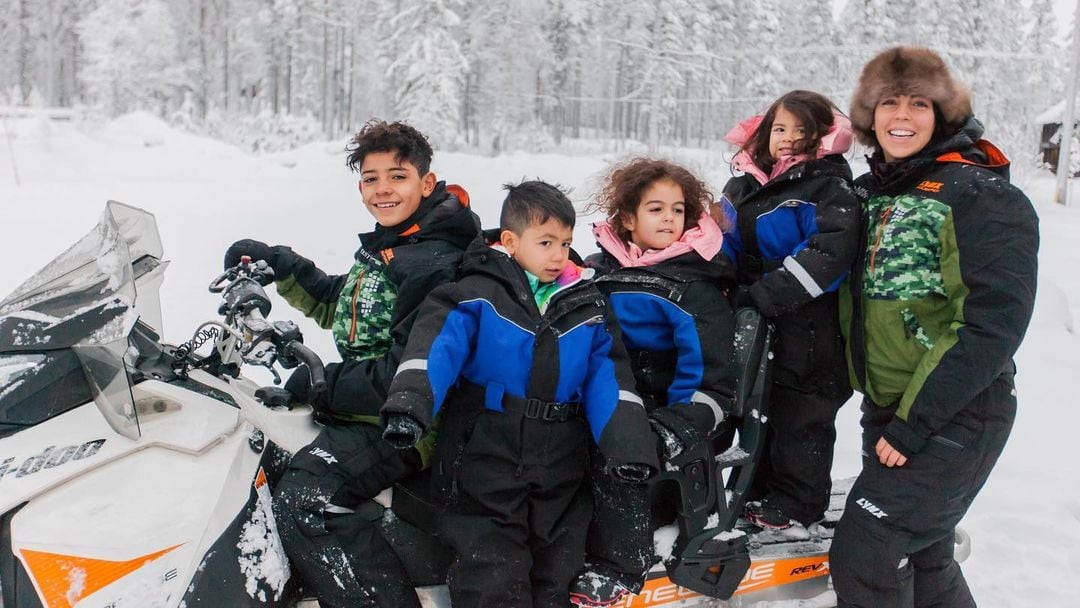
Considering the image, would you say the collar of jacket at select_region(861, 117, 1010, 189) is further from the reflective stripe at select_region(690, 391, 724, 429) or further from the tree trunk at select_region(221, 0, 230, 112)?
the tree trunk at select_region(221, 0, 230, 112)

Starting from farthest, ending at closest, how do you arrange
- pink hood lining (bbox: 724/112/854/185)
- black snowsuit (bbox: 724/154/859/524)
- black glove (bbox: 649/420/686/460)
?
pink hood lining (bbox: 724/112/854/185)
black snowsuit (bbox: 724/154/859/524)
black glove (bbox: 649/420/686/460)

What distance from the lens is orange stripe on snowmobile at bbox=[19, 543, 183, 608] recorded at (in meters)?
1.67

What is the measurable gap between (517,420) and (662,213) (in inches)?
33.1

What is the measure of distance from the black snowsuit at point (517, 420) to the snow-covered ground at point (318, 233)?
2.80ft

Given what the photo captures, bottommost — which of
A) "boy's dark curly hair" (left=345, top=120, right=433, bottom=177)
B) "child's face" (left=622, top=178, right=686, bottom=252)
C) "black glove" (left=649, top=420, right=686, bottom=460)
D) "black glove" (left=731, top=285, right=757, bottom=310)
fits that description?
"black glove" (left=649, top=420, right=686, bottom=460)

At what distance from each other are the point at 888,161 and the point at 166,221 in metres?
8.15

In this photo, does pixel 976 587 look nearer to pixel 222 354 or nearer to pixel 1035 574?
pixel 1035 574

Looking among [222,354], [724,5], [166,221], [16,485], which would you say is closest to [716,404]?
[222,354]

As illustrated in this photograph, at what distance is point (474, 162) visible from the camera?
637 inches

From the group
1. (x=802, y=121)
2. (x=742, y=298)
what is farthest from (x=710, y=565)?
(x=802, y=121)

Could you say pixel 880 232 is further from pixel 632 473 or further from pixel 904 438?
pixel 632 473

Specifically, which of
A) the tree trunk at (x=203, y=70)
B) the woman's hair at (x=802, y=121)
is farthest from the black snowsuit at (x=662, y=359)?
the tree trunk at (x=203, y=70)

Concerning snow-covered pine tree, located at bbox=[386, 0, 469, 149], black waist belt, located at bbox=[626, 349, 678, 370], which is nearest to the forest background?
snow-covered pine tree, located at bbox=[386, 0, 469, 149]

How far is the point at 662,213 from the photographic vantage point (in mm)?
2373
